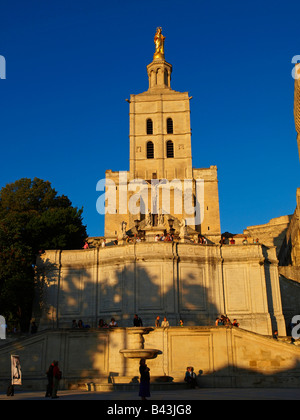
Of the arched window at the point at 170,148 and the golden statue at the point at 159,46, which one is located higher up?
the golden statue at the point at 159,46

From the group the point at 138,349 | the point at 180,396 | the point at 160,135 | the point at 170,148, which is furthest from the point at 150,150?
the point at 180,396

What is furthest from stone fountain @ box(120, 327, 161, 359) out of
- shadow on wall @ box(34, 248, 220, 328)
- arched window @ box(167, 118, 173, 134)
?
arched window @ box(167, 118, 173, 134)

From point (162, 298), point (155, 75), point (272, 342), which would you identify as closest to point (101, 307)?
point (162, 298)

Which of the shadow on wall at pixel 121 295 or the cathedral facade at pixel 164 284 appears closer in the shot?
the shadow on wall at pixel 121 295

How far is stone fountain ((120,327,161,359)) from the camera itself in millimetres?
27750

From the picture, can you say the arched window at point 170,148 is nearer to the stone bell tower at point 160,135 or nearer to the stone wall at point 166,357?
the stone bell tower at point 160,135

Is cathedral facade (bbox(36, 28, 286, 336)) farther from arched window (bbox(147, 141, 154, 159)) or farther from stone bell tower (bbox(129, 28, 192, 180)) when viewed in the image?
arched window (bbox(147, 141, 154, 159))

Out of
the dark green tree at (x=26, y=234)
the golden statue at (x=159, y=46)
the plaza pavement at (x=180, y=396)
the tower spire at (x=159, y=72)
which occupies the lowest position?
the plaza pavement at (x=180, y=396)

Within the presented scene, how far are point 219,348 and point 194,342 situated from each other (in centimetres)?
150

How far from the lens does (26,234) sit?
140 ft

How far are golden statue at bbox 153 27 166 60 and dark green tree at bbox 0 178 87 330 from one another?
126ft

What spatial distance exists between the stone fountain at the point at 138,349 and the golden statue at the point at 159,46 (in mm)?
63076

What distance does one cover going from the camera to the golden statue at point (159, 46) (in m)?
82.7

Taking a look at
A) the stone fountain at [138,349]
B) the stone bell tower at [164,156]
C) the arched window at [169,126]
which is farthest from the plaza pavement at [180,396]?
the arched window at [169,126]
